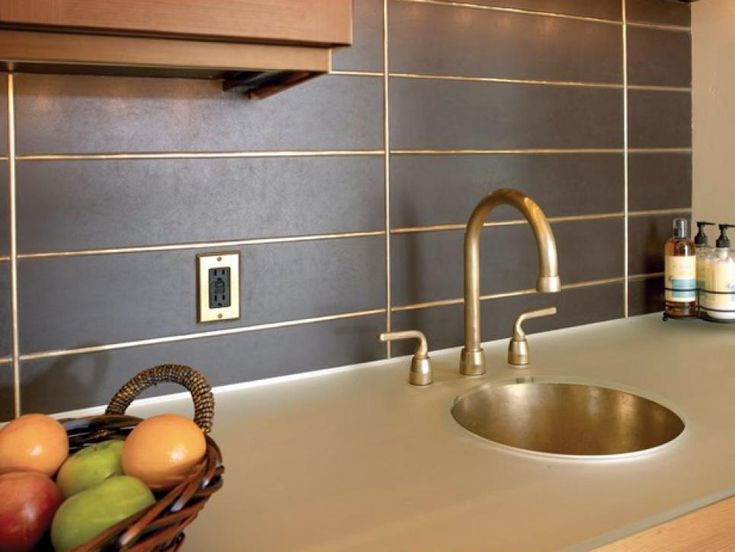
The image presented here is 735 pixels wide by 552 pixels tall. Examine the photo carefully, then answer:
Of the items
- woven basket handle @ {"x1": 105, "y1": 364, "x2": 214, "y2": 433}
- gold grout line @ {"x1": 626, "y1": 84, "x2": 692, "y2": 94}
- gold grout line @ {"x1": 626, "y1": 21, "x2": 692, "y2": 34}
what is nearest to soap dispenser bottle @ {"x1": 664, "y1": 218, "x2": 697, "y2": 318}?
gold grout line @ {"x1": 626, "y1": 84, "x2": 692, "y2": 94}

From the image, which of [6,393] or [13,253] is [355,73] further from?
[6,393]

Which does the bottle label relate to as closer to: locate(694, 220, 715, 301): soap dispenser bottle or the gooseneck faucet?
locate(694, 220, 715, 301): soap dispenser bottle

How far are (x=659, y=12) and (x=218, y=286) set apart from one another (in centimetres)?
130

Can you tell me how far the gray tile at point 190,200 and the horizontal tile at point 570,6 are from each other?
472mm

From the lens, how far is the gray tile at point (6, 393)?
107 centimetres

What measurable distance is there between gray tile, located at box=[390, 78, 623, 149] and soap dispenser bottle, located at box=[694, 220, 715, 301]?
0.28 meters

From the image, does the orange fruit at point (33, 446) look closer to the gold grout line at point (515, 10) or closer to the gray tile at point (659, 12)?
the gold grout line at point (515, 10)

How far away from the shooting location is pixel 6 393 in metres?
1.08

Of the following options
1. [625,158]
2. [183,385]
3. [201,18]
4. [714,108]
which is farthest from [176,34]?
[714,108]

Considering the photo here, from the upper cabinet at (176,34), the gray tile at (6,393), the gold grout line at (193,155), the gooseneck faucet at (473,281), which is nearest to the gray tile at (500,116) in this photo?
the gold grout line at (193,155)

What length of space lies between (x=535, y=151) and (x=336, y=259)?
0.55 metres

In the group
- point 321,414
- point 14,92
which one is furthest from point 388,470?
point 14,92

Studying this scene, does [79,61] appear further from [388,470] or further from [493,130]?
[493,130]

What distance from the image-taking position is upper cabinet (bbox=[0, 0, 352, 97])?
31.5 inches
